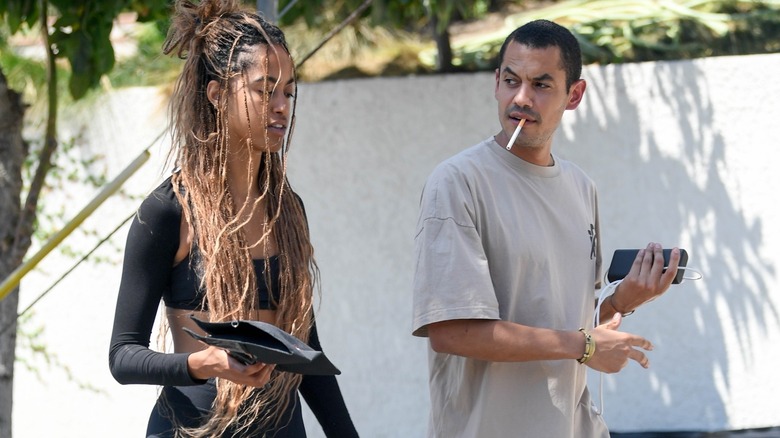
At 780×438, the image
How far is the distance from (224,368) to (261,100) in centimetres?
60

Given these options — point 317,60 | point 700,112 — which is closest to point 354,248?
point 317,60

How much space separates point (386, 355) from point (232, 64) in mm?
3377

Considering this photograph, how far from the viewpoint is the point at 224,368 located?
6.34ft

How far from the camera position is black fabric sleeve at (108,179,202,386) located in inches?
81.9

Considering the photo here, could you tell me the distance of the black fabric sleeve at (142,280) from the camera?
6.82 ft

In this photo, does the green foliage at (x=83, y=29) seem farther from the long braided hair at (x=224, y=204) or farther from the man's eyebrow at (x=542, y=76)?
the man's eyebrow at (x=542, y=76)

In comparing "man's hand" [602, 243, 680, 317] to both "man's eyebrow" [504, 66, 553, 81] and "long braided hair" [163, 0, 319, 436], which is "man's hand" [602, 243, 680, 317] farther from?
"long braided hair" [163, 0, 319, 436]

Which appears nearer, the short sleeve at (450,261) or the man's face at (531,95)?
the short sleeve at (450,261)

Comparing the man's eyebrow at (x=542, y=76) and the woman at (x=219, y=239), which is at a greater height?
the man's eyebrow at (x=542, y=76)

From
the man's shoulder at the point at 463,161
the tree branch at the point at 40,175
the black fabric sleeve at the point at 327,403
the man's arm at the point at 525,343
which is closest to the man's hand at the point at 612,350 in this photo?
the man's arm at the point at 525,343

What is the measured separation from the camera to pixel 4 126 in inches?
155

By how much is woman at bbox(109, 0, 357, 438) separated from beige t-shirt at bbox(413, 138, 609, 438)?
0.92 ft

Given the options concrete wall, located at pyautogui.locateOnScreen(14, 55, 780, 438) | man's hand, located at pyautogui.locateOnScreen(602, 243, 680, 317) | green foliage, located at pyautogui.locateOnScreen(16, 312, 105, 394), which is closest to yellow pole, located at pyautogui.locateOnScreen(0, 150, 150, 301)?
man's hand, located at pyautogui.locateOnScreen(602, 243, 680, 317)

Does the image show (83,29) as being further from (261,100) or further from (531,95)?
(531,95)
